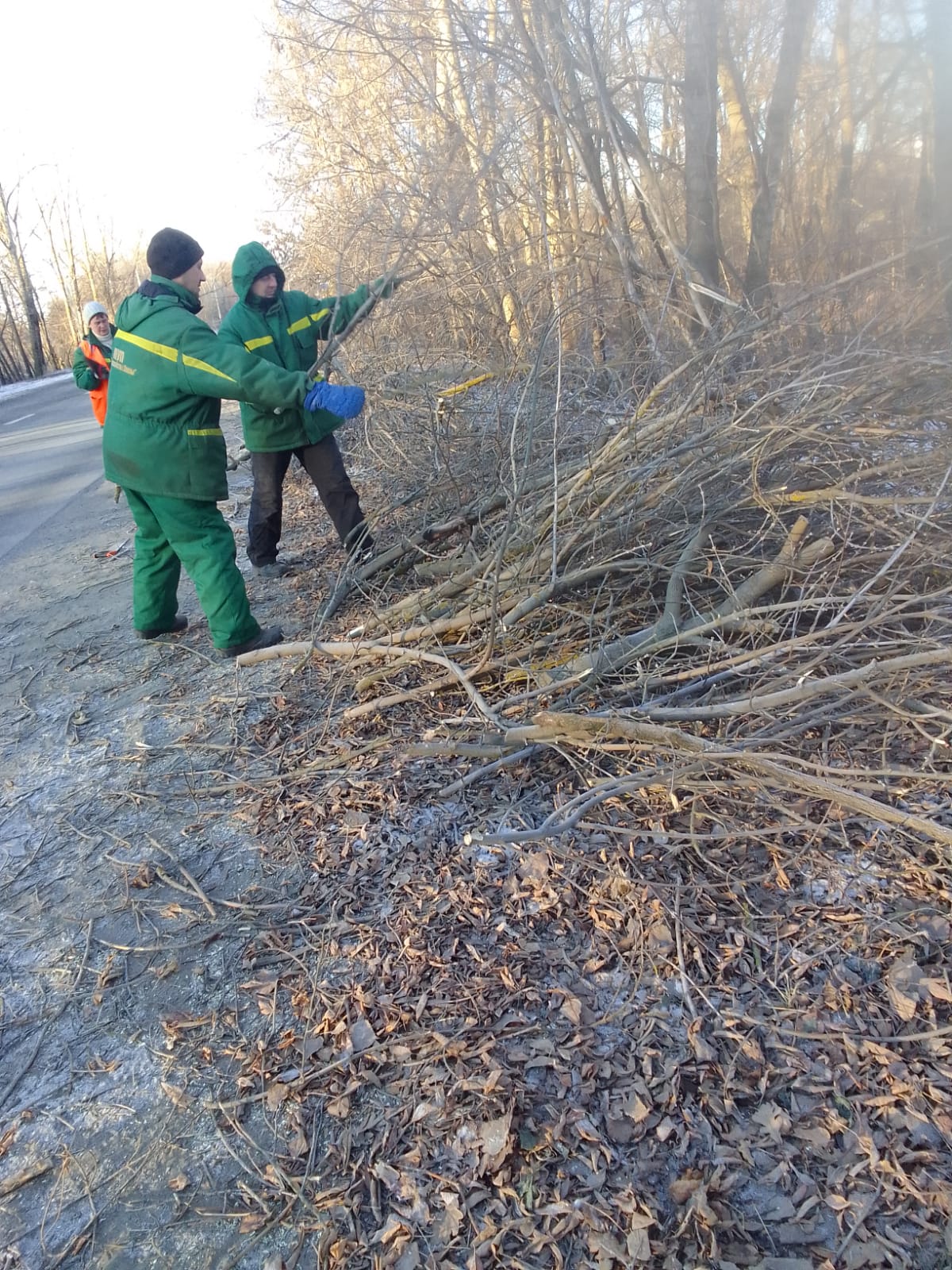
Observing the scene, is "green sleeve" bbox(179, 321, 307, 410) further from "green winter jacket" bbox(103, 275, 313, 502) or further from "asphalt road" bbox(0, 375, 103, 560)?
"asphalt road" bbox(0, 375, 103, 560)

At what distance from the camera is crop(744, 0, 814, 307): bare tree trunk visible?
8.07m

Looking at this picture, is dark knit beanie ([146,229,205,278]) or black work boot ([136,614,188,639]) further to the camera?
black work boot ([136,614,188,639])

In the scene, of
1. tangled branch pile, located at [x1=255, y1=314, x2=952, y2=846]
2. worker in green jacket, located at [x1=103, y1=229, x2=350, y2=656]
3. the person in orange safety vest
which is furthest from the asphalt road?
tangled branch pile, located at [x1=255, y1=314, x2=952, y2=846]

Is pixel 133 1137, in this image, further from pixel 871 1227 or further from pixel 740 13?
pixel 740 13

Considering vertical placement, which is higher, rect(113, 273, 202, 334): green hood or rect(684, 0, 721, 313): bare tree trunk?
rect(684, 0, 721, 313): bare tree trunk

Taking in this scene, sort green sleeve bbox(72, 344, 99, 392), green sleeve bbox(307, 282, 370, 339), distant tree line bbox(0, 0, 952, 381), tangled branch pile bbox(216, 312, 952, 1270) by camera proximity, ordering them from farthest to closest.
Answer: green sleeve bbox(72, 344, 99, 392), distant tree line bbox(0, 0, 952, 381), green sleeve bbox(307, 282, 370, 339), tangled branch pile bbox(216, 312, 952, 1270)

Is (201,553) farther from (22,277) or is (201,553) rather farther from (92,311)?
(22,277)

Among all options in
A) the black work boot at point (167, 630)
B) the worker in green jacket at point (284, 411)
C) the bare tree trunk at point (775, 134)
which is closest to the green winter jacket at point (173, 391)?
the worker in green jacket at point (284, 411)

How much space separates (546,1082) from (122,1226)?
0.97m

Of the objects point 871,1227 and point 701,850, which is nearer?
point 871,1227

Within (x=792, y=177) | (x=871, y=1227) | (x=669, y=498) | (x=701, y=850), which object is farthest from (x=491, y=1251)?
(x=792, y=177)

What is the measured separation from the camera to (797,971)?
2.19 meters

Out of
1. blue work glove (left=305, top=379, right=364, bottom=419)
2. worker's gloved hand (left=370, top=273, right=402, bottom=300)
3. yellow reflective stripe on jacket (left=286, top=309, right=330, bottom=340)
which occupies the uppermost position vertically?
worker's gloved hand (left=370, top=273, right=402, bottom=300)

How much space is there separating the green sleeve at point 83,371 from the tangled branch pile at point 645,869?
4630 millimetres
